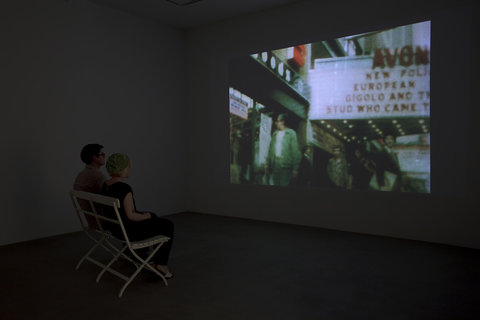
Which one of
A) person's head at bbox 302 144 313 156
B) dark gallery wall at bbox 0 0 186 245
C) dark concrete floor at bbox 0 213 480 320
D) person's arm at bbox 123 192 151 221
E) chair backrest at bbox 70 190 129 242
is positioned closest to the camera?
A: dark concrete floor at bbox 0 213 480 320

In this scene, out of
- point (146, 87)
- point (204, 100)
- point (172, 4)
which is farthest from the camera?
point (204, 100)

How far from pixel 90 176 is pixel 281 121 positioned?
304 cm

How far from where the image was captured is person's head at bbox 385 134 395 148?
4687 millimetres

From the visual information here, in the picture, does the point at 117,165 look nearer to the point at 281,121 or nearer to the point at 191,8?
the point at 281,121

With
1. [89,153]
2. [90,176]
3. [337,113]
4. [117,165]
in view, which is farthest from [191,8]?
[117,165]

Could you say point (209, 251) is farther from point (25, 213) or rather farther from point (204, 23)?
point (204, 23)

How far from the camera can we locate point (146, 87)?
624cm

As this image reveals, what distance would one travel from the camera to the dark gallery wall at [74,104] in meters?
4.68

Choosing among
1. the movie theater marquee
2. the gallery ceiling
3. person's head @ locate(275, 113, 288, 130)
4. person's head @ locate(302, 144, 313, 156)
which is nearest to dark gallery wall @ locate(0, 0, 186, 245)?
the gallery ceiling

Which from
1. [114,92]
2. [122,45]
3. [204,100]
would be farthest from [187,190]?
[122,45]

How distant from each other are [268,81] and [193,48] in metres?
1.76

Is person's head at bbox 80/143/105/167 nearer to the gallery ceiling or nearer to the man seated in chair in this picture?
the man seated in chair

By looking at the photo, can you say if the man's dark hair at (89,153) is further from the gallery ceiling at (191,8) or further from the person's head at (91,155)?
the gallery ceiling at (191,8)

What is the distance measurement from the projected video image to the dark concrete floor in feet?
3.17
